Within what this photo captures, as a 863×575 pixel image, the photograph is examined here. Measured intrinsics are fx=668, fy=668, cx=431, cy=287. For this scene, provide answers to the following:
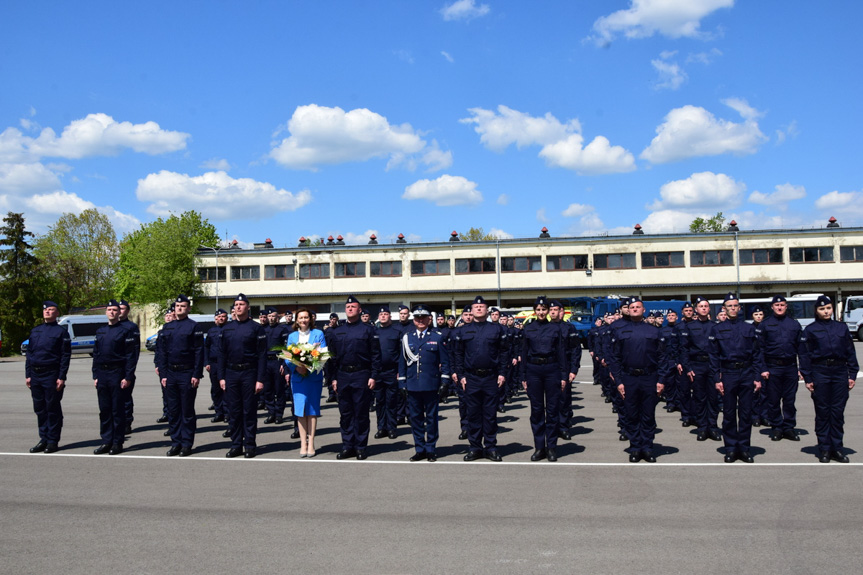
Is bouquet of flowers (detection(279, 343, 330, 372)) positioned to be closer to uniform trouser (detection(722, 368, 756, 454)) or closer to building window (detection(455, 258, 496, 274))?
uniform trouser (detection(722, 368, 756, 454))

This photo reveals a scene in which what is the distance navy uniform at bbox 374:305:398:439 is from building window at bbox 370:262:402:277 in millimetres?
43765

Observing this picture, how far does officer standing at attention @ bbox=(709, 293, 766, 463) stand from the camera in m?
8.54

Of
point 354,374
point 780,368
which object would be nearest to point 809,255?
point 780,368

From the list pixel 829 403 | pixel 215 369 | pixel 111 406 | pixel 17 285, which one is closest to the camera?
pixel 829 403

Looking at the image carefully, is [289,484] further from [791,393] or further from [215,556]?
[791,393]

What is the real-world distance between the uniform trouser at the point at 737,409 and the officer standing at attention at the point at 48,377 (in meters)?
9.26

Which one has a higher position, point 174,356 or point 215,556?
point 174,356

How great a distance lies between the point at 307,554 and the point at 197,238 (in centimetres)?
5929

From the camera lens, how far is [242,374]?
9.43 metres

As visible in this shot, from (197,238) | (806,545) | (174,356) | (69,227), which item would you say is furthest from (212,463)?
(69,227)

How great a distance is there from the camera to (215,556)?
509 cm

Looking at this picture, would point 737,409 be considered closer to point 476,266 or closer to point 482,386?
point 482,386

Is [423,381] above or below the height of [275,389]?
above

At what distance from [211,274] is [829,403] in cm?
5666
